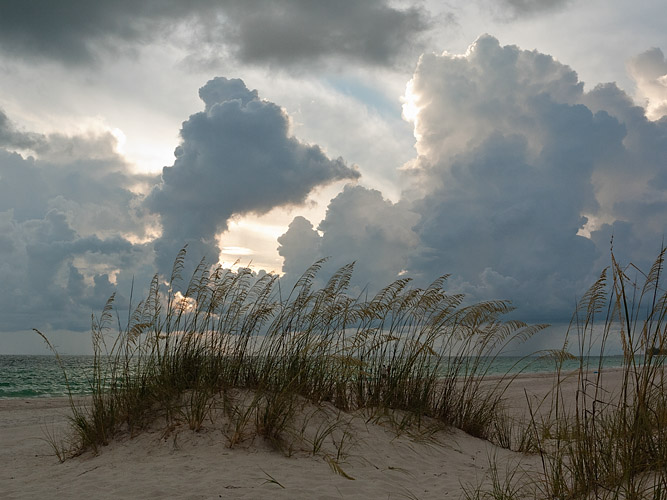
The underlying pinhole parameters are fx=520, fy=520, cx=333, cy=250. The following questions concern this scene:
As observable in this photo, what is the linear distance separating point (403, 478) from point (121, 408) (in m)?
3.29

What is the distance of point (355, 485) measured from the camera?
4574 mm

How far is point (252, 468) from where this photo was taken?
4.79 meters

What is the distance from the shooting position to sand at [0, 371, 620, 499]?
173 inches

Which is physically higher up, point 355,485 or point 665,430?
point 665,430

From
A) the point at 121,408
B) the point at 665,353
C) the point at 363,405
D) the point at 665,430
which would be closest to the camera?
the point at 665,353

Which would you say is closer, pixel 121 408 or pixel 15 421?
pixel 121 408

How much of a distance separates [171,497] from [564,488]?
2.98 meters

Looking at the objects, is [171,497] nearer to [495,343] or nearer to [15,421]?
[495,343]

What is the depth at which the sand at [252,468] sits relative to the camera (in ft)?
14.4

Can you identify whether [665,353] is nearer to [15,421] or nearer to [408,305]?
[408,305]

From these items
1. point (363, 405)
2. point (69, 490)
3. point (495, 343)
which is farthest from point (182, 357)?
point (495, 343)

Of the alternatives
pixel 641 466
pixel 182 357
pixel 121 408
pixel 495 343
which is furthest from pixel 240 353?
pixel 641 466

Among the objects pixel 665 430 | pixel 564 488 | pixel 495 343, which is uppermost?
pixel 495 343

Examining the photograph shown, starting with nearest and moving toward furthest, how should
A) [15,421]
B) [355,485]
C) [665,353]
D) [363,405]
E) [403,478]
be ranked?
1. [665,353]
2. [355,485]
3. [403,478]
4. [363,405]
5. [15,421]
